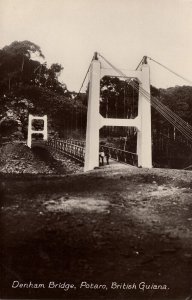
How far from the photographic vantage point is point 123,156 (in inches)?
167

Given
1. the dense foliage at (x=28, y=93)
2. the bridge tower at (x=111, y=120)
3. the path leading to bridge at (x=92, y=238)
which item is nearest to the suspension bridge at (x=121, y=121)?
the bridge tower at (x=111, y=120)

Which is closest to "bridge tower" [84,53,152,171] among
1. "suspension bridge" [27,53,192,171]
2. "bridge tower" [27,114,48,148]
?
"suspension bridge" [27,53,192,171]

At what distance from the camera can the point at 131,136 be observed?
4625mm

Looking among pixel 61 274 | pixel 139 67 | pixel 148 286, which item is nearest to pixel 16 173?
pixel 61 274

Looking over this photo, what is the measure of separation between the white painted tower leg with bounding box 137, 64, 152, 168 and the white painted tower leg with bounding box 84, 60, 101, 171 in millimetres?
502

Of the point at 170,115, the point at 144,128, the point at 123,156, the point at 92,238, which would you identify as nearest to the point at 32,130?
the point at 92,238

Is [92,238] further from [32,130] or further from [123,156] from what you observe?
[123,156]

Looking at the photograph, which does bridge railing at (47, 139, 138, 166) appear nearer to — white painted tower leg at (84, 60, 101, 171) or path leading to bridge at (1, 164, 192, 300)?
white painted tower leg at (84, 60, 101, 171)

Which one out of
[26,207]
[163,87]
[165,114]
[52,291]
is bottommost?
[52,291]

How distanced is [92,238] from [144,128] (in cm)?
196

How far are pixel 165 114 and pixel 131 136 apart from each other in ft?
2.13

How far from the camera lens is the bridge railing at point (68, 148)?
11.8ft

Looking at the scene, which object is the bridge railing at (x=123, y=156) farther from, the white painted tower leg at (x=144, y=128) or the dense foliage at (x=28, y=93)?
the dense foliage at (x=28, y=93)

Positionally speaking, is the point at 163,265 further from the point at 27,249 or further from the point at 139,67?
the point at 139,67
